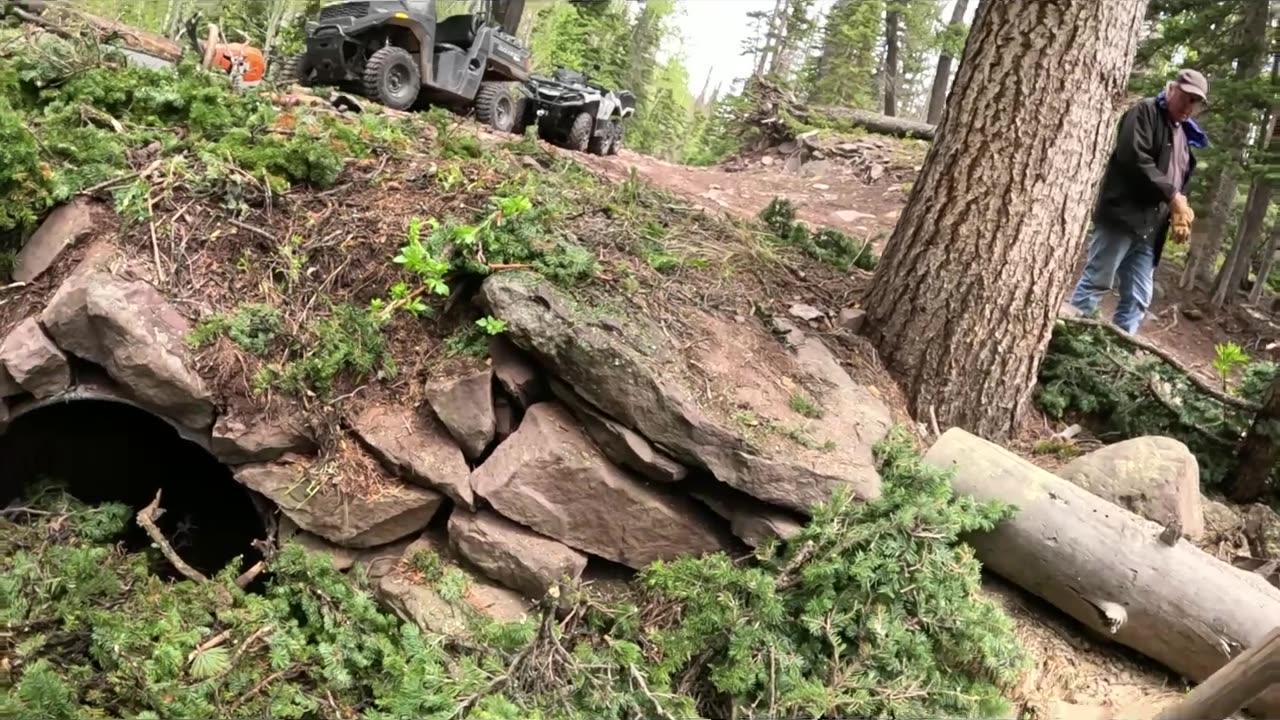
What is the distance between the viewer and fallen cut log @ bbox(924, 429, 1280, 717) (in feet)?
10.3

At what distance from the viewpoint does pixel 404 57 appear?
7875 millimetres

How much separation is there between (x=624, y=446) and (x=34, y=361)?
2.55m

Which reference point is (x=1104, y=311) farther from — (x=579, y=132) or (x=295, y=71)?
(x=295, y=71)

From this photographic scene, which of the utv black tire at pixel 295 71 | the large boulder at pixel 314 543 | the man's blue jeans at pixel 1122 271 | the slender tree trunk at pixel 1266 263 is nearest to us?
the large boulder at pixel 314 543

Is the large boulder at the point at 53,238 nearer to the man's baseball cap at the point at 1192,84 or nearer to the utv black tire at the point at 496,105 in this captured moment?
the utv black tire at the point at 496,105

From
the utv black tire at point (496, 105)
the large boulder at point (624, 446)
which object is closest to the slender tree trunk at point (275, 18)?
the utv black tire at point (496, 105)

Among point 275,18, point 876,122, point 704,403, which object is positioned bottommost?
point 704,403

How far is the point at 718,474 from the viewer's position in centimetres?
335

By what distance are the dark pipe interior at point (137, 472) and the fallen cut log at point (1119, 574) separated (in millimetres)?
3498

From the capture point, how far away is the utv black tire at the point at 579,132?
10.0 meters

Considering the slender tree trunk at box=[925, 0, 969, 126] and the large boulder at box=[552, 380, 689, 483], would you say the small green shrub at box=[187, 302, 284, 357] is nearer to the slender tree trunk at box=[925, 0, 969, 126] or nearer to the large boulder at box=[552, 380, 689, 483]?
the large boulder at box=[552, 380, 689, 483]

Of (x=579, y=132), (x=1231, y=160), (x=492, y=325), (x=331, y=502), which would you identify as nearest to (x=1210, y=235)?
(x=1231, y=160)

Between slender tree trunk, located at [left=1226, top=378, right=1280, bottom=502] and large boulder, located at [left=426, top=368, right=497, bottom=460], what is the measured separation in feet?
13.1

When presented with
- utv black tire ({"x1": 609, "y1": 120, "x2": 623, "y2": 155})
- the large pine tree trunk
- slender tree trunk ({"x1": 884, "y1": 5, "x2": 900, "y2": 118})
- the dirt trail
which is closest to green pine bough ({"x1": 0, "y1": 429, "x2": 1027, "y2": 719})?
the large pine tree trunk
